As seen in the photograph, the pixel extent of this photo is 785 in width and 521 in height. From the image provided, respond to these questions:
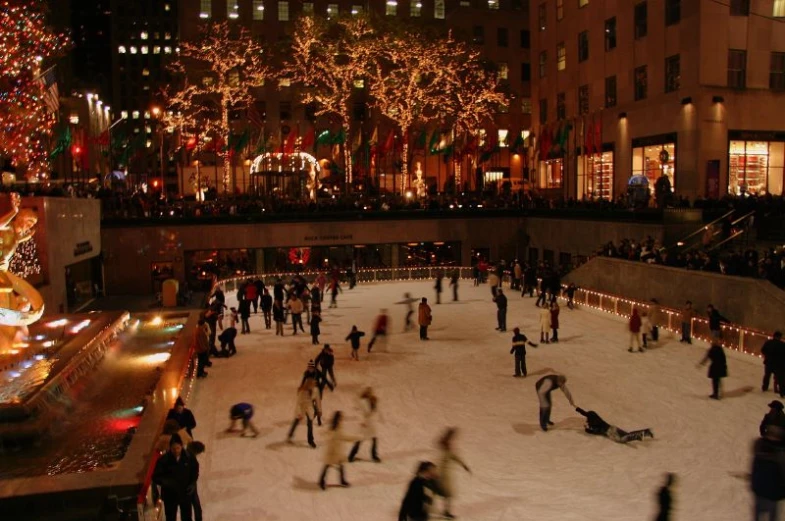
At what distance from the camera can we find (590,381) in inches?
620

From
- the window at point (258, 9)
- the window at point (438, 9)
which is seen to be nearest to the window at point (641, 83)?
the window at point (438, 9)

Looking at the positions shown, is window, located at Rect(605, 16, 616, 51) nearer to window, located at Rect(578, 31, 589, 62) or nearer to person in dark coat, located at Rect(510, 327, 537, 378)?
window, located at Rect(578, 31, 589, 62)

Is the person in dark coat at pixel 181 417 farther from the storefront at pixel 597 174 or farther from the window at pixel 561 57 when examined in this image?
the window at pixel 561 57

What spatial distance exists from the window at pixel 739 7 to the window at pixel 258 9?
35.2 meters

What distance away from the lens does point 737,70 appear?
31781 mm

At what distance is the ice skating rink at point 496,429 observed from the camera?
385 inches

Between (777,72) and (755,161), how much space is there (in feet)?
13.6

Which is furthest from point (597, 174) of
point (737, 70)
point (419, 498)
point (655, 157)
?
point (419, 498)

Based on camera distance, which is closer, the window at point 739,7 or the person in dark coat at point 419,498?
the person in dark coat at point 419,498

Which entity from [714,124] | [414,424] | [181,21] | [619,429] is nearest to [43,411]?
[414,424]

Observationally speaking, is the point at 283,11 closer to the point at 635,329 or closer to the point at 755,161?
the point at 755,161

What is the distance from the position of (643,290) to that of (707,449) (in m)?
12.1

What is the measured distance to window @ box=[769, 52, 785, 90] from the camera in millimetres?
32219

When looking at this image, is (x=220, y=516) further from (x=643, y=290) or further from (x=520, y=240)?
(x=520, y=240)
